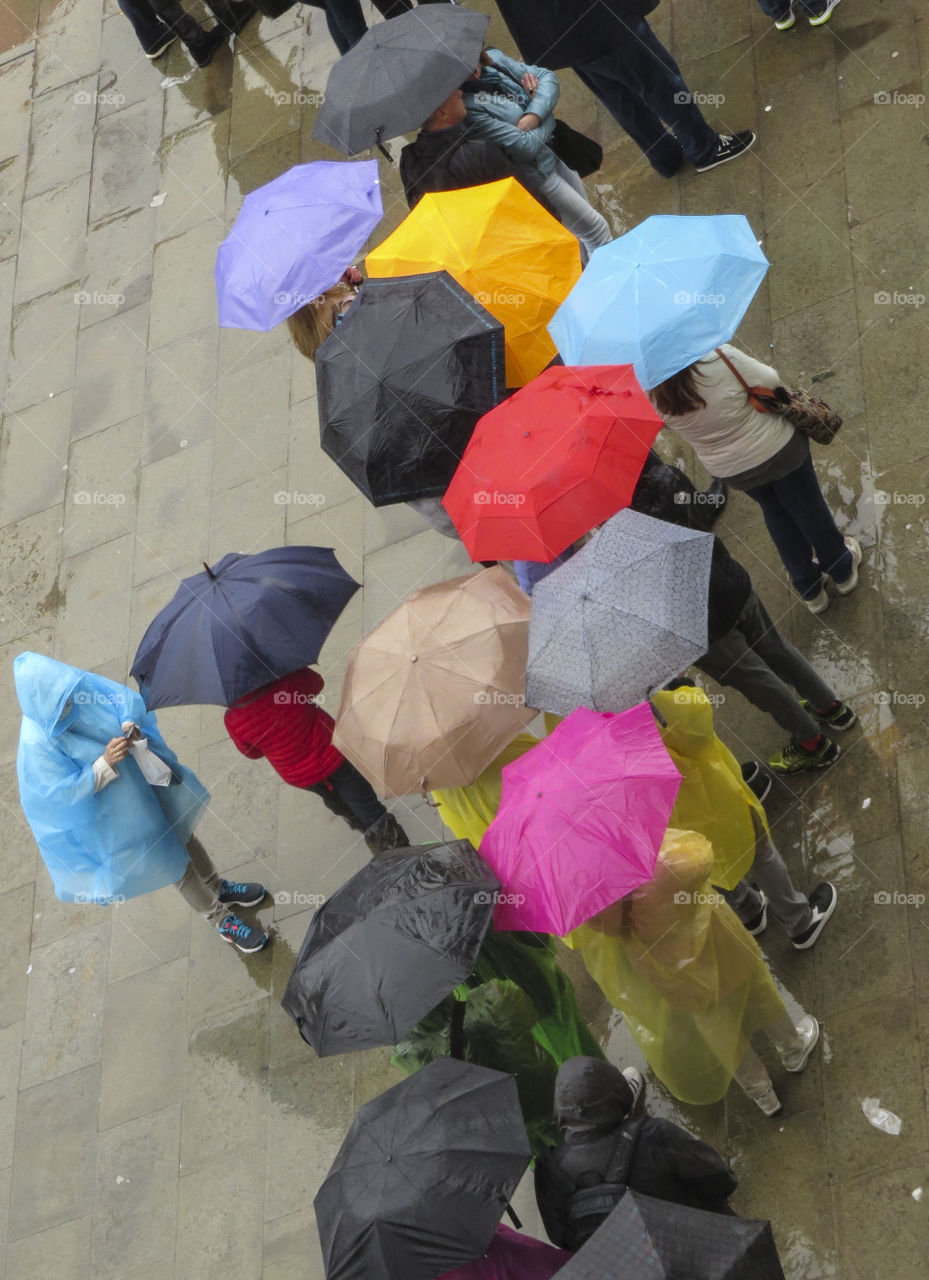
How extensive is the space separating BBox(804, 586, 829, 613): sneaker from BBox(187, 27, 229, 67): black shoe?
6.39m

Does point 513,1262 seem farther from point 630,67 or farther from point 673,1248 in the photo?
point 630,67

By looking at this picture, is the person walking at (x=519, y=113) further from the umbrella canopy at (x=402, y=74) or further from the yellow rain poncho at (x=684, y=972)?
the yellow rain poncho at (x=684, y=972)

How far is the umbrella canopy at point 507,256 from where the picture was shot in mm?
5566

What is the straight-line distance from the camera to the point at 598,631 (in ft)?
14.6

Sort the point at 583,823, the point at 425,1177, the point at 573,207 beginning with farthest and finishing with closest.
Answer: the point at 573,207
the point at 583,823
the point at 425,1177

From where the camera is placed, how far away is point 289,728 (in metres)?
5.61

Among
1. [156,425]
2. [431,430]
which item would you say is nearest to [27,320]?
[156,425]

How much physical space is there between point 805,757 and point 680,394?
161 cm

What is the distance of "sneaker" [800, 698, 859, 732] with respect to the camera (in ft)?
18.4

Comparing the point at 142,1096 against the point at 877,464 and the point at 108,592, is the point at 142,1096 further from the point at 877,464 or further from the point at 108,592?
the point at 877,464

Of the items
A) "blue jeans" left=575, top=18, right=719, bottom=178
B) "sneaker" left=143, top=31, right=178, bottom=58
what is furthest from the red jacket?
"sneaker" left=143, top=31, right=178, bottom=58

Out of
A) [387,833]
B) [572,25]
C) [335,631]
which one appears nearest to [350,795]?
[387,833]

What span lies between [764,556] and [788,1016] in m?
2.20

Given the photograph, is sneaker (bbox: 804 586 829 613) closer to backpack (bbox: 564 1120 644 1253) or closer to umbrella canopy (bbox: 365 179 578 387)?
umbrella canopy (bbox: 365 179 578 387)
